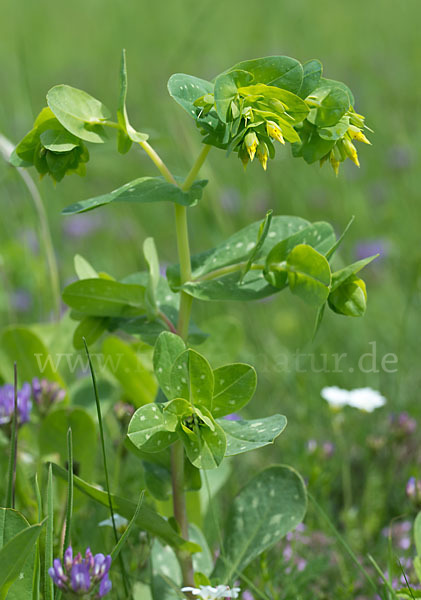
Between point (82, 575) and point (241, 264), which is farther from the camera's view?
point (241, 264)

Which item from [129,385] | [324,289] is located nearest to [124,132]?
[324,289]

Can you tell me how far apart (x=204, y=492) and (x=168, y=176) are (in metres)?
0.58

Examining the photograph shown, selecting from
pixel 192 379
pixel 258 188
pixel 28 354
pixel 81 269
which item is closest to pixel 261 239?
pixel 192 379

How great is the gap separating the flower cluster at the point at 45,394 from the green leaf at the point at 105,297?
38 cm

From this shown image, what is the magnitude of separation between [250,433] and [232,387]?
0.06 meters

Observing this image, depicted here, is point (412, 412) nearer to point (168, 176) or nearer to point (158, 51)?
point (168, 176)

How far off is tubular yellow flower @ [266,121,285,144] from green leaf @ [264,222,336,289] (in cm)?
18

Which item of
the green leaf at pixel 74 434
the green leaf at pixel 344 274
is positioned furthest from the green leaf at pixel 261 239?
the green leaf at pixel 74 434

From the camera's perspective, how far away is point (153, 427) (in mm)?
812

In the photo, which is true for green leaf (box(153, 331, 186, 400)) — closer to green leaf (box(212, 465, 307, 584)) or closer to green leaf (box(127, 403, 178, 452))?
green leaf (box(127, 403, 178, 452))

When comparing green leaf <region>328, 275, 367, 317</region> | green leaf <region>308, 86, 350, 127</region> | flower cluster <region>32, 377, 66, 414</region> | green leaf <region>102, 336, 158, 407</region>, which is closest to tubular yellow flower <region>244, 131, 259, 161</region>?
green leaf <region>308, 86, 350, 127</region>

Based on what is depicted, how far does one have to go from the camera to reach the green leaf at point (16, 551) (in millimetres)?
702

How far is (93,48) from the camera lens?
15.7ft

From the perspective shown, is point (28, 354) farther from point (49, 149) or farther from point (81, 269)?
point (49, 149)
